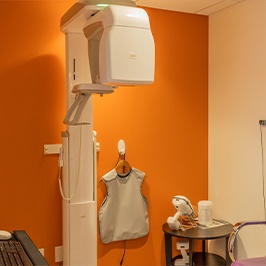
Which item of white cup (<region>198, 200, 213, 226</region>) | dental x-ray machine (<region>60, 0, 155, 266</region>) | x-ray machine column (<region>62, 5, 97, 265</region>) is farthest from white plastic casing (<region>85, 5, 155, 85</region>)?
white cup (<region>198, 200, 213, 226</region>)

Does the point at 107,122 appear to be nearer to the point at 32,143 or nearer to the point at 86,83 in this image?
the point at 32,143

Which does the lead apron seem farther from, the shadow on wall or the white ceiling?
the white ceiling

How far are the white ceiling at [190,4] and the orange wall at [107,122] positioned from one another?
0.26 ft

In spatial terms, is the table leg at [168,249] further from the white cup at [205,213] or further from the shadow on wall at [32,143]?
the shadow on wall at [32,143]

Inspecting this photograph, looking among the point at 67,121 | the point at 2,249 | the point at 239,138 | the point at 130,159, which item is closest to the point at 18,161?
the point at 67,121

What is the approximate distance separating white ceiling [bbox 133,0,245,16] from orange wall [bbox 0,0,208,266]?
8 cm

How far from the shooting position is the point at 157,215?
351 cm

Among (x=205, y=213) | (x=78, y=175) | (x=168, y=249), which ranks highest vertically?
(x=78, y=175)

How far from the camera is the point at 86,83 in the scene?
2557 millimetres

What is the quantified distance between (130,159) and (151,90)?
2.00ft

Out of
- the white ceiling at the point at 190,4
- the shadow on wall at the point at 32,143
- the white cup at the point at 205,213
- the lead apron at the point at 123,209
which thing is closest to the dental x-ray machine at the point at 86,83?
the shadow on wall at the point at 32,143

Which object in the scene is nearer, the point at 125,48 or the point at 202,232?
the point at 125,48

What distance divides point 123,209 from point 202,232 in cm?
65

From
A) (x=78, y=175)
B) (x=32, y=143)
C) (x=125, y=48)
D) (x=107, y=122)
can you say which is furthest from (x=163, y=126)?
(x=125, y=48)
